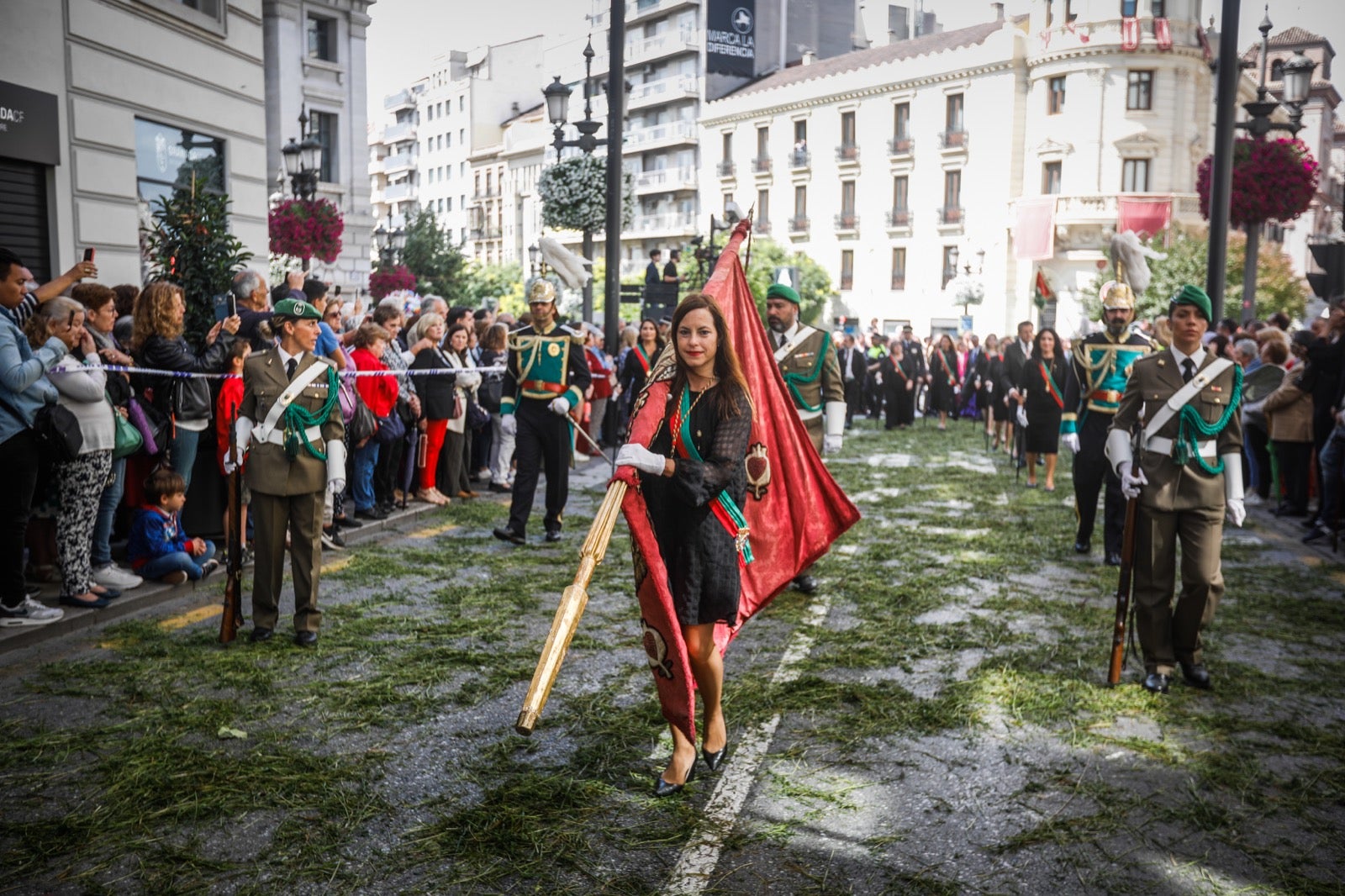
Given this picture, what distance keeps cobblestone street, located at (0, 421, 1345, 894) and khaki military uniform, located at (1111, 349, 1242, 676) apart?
1.07 ft

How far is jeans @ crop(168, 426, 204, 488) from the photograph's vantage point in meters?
8.54

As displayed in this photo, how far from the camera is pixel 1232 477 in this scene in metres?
6.23

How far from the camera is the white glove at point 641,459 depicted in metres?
4.44

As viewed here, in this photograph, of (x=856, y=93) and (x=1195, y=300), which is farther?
(x=856, y=93)

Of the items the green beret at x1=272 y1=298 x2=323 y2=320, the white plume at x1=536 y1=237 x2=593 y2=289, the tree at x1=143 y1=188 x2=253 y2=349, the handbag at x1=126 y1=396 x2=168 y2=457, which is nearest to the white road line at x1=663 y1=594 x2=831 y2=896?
the green beret at x1=272 y1=298 x2=323 y2=320

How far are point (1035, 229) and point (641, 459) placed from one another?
5072cm

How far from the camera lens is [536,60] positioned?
91.8m

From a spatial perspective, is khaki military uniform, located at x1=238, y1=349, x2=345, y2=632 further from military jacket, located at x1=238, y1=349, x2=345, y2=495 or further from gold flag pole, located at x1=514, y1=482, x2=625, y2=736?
gold flag pole, located at x1=514, y1=482, x2=625, y2=736

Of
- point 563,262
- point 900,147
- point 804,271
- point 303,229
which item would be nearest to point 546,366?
point 563,262

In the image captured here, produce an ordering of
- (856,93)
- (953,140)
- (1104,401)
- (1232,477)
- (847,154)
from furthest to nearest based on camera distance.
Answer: (847,154), (856,93), (953,140), (1104,401), (1232,477)

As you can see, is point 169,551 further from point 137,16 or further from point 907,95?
point 907,95

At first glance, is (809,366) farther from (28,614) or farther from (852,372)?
(852,372)

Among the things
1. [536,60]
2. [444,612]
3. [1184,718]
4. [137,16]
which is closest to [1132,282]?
[1184,718]

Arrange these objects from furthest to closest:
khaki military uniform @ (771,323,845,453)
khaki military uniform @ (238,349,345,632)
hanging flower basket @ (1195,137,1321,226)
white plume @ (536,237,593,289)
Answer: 1. hanging flower basket @ (1195,137,1321,226)
2. white plume @ (536,237,593,289)
3. khaki military uniform @ (771,323,845,453)
4. khaki military uniform @ (238,349,345,632)
